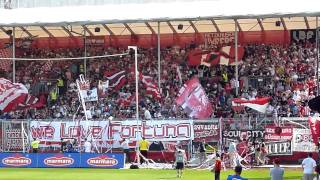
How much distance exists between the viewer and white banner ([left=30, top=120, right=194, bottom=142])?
1708 inches

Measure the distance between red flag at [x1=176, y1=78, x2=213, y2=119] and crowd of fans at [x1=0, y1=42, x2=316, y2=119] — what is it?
6.44ft

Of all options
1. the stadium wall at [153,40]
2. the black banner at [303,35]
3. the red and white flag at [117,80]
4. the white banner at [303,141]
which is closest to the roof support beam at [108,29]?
the stadium wall at [153,40]

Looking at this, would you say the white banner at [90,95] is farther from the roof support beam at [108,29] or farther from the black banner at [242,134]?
the black banner at [242,134]

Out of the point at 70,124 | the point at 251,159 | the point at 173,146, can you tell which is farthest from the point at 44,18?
the point at 251,159

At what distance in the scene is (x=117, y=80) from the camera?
52219mm

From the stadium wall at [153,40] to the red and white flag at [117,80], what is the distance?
3944 millimetres

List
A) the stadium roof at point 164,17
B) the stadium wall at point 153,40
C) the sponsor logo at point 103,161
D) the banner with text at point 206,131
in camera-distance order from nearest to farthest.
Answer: the banner with text at point 206,131, the sponsor logo at point 103,161, the stadium roof at point 164,17, the stadium wall at point 153,40

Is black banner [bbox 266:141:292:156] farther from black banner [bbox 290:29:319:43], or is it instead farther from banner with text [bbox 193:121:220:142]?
black banner [bbox 290:29:319:43]

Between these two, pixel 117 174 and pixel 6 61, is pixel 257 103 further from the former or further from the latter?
pixel 6 61

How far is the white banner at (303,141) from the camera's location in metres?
40.9

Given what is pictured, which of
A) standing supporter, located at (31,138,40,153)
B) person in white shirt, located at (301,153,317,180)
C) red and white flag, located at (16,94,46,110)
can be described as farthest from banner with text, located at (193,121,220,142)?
person in white shirt, located at (301,153,317,180)

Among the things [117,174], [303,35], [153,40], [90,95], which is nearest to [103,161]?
[117,174]

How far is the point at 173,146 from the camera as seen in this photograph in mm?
44125

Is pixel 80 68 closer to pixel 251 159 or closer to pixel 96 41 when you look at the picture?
pixel 96 41
